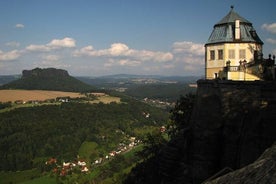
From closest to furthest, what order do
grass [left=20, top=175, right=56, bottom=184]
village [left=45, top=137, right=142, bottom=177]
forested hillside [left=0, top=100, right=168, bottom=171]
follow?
Answer: grass [left=20, top=175, right=56, bottom=184], village [left=45, top=137, right=142, bottom=177], forested hillside [left=0, top=100, right=168, bottom=171]

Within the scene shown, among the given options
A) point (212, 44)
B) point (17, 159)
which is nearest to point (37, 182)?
point (17, 159)

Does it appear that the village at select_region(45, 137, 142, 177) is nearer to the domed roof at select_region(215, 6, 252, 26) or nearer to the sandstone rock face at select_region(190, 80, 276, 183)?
the domed roof at select_region(215, 6, 252, 26)

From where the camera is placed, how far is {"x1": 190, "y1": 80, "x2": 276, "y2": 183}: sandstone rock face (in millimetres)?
16703

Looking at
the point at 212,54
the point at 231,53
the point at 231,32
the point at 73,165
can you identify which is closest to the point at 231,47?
the point at 231,53

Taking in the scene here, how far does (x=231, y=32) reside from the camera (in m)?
26.7

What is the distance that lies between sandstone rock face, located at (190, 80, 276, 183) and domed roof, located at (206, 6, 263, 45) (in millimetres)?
5800

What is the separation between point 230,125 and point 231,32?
10.3m

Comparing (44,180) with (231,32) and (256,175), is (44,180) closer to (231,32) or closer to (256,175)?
(231,32)

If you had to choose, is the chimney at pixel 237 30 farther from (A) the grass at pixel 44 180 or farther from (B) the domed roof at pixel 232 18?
(A) the grass at pixel 44 180

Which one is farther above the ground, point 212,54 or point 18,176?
point 212,54

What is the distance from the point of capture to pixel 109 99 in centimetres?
19562

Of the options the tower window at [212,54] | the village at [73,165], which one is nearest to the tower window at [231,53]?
the tower window at [212,54]

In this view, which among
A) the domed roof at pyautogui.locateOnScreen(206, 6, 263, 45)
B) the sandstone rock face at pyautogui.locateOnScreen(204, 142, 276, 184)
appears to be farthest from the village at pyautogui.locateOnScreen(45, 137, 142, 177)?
the sandstone rock face at pyautogui.locateOnScreen(204, 142, 276, 184)

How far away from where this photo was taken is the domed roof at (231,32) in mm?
26591
